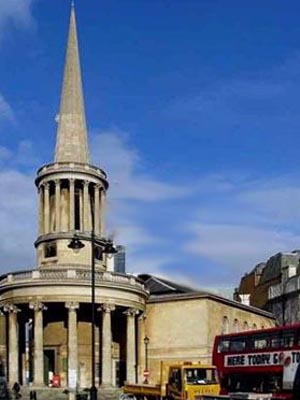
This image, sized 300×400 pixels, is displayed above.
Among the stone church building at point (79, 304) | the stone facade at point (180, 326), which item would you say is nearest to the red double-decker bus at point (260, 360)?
the stone church building at point (79, 304)

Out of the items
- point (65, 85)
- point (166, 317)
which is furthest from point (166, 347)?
point (65, 85)

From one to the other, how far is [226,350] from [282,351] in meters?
5.78

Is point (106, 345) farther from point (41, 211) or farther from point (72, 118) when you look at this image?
point (72, 118)

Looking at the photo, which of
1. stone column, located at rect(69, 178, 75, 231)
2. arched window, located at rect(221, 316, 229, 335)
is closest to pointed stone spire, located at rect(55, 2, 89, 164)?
stone column, located at rect(69, 178, 75, 231)

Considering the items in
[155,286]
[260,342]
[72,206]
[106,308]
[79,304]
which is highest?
[72,206]

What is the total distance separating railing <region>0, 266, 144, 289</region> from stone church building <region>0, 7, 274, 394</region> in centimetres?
7

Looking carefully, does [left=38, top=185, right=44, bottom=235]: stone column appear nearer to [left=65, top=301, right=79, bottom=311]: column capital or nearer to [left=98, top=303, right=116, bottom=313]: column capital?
[left=65, top=301, right=79, bottom=311]: column capital

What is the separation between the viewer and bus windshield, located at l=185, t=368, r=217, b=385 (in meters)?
39.1

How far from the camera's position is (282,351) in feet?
120

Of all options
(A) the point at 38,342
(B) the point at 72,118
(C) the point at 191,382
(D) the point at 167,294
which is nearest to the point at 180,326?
(D) the point at 167,294

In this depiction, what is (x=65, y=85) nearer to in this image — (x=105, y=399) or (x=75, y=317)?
(x=75, y=317)

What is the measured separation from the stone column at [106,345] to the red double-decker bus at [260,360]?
19.8 meters

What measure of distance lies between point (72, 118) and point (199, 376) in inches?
1386

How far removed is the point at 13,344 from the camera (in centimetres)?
6119
